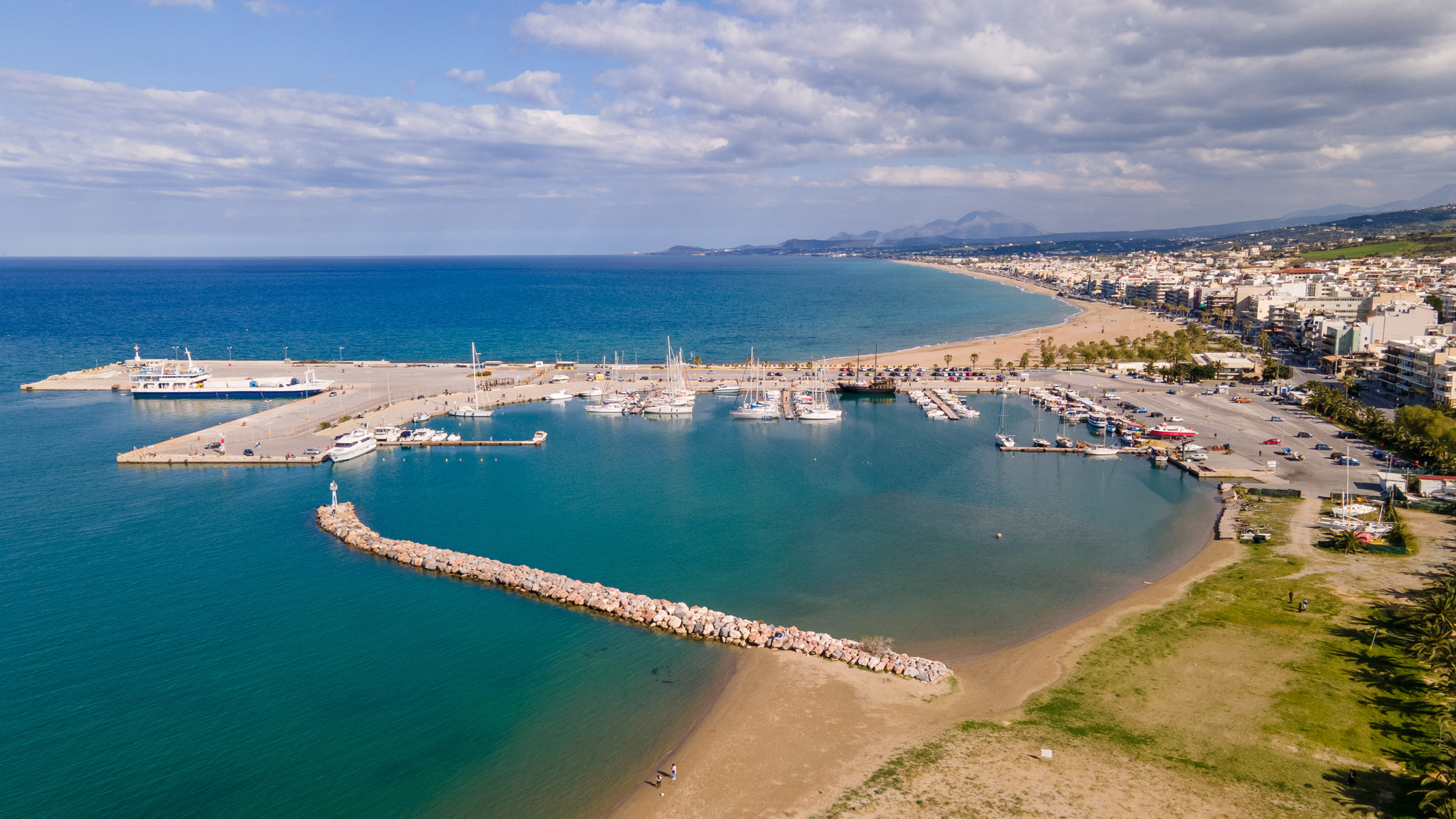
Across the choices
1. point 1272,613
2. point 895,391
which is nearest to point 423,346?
point 895,391

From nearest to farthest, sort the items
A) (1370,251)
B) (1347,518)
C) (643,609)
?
(643,609) < (1347,518) < (1370,251)

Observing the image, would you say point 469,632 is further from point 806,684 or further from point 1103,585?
point 1103,585

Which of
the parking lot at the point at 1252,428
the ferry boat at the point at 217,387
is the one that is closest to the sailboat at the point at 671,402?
the ferry boat at the point at 217,387

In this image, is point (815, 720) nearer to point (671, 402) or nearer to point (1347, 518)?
point (1347, 518)

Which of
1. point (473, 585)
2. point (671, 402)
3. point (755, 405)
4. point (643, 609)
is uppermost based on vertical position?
point (671, 402)

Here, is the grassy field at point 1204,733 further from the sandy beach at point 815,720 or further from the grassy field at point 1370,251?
the grassy field at point 1370,251

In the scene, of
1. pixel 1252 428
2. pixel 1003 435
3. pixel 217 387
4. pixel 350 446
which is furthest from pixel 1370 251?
pixel 217 387

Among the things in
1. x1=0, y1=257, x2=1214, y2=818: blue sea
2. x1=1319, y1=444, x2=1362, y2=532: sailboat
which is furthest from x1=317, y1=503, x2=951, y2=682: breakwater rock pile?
x1=1319, y1=444, x2=1362, y2=532: sailboat
